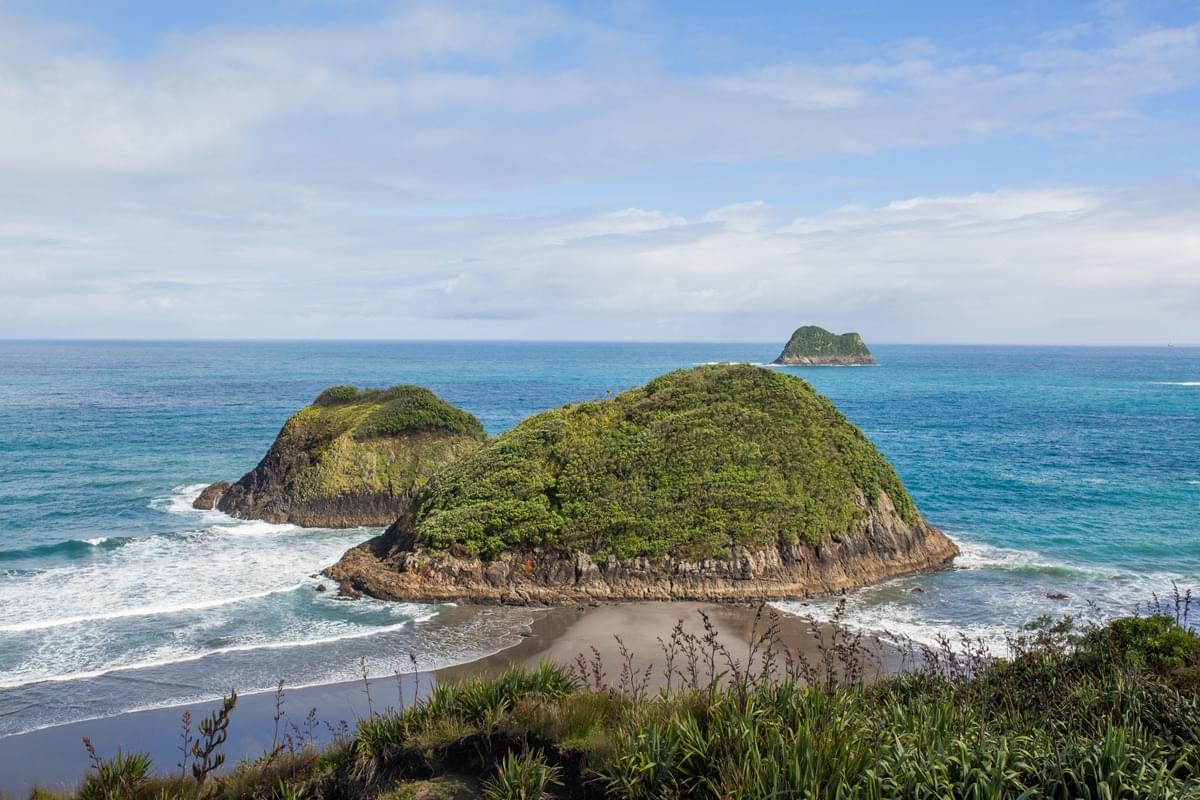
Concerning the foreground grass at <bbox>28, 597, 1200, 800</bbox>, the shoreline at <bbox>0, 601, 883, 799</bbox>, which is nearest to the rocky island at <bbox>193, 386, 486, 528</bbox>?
the shoreline at <bbox>0, 601, 883, 799</bbox>

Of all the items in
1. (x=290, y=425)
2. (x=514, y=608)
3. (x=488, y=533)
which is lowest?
(x=514, y=608)

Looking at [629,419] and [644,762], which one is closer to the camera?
[644,762]

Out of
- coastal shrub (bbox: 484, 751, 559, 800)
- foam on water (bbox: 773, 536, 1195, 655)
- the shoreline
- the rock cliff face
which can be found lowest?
the shoreline

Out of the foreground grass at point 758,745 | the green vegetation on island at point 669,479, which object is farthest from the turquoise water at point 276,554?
the foreground grass at point 758,745

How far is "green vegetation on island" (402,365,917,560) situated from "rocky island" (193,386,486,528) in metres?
7.43

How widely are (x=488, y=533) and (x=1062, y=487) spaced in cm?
3640

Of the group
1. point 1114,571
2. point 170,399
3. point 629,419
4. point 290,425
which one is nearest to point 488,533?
point 629,419

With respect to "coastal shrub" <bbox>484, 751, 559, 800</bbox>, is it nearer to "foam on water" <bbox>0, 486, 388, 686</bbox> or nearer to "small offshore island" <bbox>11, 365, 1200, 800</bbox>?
"small offshore island" <bbox>11, 365, 1200, 800</bbox>

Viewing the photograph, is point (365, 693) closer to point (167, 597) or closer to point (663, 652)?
point (663, 652)

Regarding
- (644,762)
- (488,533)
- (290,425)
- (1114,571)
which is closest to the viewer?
(644,762)

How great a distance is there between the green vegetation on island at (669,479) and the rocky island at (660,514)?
0.07m

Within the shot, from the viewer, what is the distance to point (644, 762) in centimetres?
984

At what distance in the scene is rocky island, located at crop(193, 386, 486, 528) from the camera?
41625mm

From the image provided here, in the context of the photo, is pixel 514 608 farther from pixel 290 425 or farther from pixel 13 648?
pixel 290 425
